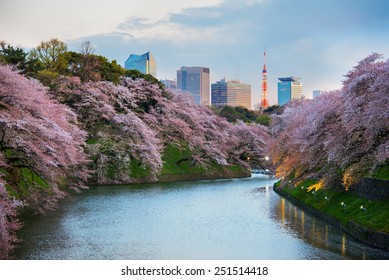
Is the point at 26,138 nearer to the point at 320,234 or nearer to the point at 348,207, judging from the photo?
the point at 320,234

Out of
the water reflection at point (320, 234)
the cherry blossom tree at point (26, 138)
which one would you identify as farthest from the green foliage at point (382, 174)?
the cherry blossom tree at point (26, 138)

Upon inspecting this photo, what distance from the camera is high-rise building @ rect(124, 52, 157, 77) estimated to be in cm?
6951

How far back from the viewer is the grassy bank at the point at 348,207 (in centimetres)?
2202

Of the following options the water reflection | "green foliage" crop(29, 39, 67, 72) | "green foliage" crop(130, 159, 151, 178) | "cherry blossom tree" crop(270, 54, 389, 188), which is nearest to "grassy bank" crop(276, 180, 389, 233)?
the water reflection

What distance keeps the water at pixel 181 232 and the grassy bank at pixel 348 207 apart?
0.83 meters

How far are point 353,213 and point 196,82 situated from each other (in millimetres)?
61955

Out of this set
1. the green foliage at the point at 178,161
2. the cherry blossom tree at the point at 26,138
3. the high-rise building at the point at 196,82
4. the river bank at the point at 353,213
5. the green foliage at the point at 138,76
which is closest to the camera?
the river bank at the point at 353,213

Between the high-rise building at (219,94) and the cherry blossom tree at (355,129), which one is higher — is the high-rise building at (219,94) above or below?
above

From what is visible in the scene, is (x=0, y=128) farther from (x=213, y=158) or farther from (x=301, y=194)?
(x=213, y=158)

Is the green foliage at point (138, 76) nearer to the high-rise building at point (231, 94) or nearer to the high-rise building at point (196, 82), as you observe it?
the high-rise building at point (196, 82)

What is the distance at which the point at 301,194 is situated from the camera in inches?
1491

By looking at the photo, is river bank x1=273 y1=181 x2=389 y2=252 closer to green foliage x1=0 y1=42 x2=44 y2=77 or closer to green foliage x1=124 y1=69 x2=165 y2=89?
green foliage x1=0 y1=42 x2=44 y2=77

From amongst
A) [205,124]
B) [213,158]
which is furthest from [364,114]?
[205,124]
